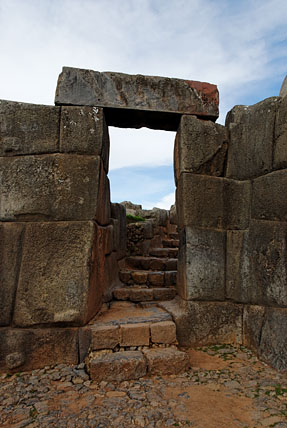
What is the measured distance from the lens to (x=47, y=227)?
3154mm

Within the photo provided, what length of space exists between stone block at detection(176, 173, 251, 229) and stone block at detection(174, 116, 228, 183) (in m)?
0.12

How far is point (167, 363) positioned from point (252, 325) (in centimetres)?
114

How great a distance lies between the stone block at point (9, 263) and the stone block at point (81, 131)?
107cm

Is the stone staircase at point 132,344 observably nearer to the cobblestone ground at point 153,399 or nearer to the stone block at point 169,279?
the cobblestone ground at point 153,399

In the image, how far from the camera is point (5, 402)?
7.61ft

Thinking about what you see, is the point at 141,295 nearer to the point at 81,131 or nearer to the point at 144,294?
the point at 144,294

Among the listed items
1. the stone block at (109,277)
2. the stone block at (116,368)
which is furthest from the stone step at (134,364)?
the stone block at (109,277)

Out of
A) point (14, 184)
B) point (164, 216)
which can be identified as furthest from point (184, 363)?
point (164, 216)

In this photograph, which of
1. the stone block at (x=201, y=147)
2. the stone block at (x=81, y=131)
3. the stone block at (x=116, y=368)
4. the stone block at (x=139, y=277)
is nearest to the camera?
the stone block at (x=116, y=368)

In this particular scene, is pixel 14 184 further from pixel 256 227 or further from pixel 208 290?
pixel 256 227

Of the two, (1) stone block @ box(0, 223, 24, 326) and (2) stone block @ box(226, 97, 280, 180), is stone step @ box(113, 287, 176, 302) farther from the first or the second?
(2) stone block @ box(226, 97, 280, 180)

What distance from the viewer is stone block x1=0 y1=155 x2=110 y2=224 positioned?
3.18 m

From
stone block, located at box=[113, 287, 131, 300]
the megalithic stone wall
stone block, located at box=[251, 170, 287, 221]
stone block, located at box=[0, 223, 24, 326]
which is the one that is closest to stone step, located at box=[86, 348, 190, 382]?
the megalithic stone wall

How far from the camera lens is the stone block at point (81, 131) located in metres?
3.31
